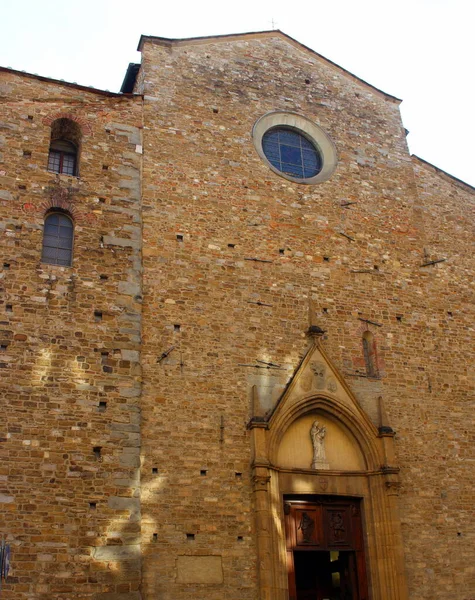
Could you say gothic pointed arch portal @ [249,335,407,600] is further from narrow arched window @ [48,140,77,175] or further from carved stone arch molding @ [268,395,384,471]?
narrow arched window @ [48,140,77,175]

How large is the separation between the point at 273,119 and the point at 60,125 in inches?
179

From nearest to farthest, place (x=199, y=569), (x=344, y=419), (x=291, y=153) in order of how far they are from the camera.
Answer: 1. (x=199, y=569)
2. (x=344, y=419)
3. (x=291, y=153)

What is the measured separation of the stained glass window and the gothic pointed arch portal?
4.02 metres

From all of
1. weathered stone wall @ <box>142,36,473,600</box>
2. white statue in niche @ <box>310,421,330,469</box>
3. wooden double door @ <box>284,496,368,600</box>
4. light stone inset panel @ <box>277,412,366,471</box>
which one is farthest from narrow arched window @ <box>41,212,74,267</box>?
wooden double door @ <box>284,496,368,600</box>

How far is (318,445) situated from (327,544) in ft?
5.31

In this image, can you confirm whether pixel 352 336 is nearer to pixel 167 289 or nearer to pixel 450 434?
pixel 450 434

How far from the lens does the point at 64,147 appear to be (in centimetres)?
1272

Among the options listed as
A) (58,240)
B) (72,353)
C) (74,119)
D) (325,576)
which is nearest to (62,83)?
(74,119)

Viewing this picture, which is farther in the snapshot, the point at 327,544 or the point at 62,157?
the point at 62,157

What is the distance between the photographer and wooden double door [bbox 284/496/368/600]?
11.2 meters

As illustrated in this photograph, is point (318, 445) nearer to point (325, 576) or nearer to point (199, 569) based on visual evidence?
point (325, 576)

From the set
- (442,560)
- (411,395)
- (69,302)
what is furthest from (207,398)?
(442,560)

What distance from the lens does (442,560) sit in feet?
38.2

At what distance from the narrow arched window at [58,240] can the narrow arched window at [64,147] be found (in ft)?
3.70
